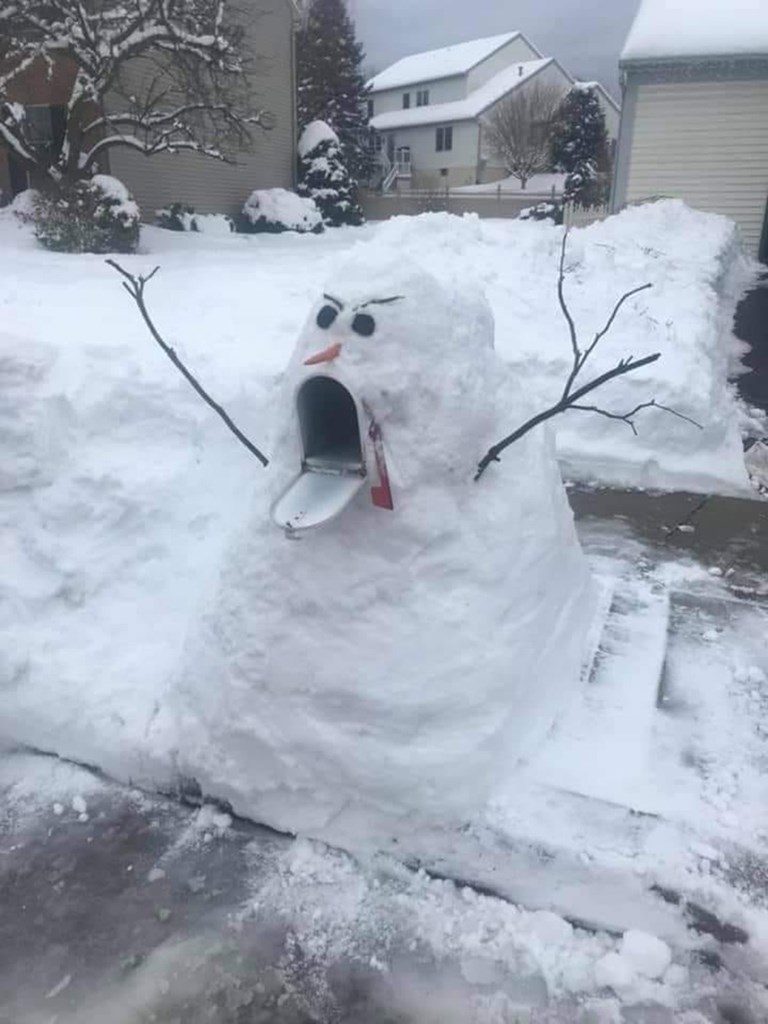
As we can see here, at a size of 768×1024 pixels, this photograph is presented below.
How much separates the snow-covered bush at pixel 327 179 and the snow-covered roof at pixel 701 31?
9.31 metres

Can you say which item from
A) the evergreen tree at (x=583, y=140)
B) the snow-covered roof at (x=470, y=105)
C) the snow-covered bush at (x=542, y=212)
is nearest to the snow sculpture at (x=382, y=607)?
the snow-covered bush at (x=542, y=212)

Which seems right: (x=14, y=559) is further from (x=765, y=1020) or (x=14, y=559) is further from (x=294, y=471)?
(x=765, y=1020)

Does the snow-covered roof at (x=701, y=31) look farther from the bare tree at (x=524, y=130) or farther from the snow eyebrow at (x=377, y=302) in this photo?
the bare tree at (x=524, y=130)

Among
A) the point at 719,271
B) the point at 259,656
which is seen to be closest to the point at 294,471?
the point at 259,656

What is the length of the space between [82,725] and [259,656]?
3.06 feet

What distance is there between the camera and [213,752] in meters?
3.26

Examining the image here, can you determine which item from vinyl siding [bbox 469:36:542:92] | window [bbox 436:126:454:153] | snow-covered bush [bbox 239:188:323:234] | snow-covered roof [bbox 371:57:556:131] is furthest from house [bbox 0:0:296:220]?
vinyl siding [bbox 469:36:542:92]

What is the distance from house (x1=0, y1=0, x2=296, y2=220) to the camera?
55.6 feet

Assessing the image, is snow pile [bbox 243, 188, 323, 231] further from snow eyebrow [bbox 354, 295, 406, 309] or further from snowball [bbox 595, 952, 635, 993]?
snowball [bbox 595, 952, 635, 993]

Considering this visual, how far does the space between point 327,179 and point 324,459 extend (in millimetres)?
22299

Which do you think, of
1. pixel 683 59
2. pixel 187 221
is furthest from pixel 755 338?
pixel 187 221

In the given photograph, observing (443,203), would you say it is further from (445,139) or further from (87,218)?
(445,139)

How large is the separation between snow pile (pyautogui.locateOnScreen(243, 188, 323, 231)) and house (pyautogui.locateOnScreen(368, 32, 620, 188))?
75.2 ft

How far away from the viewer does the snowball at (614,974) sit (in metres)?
2.54
